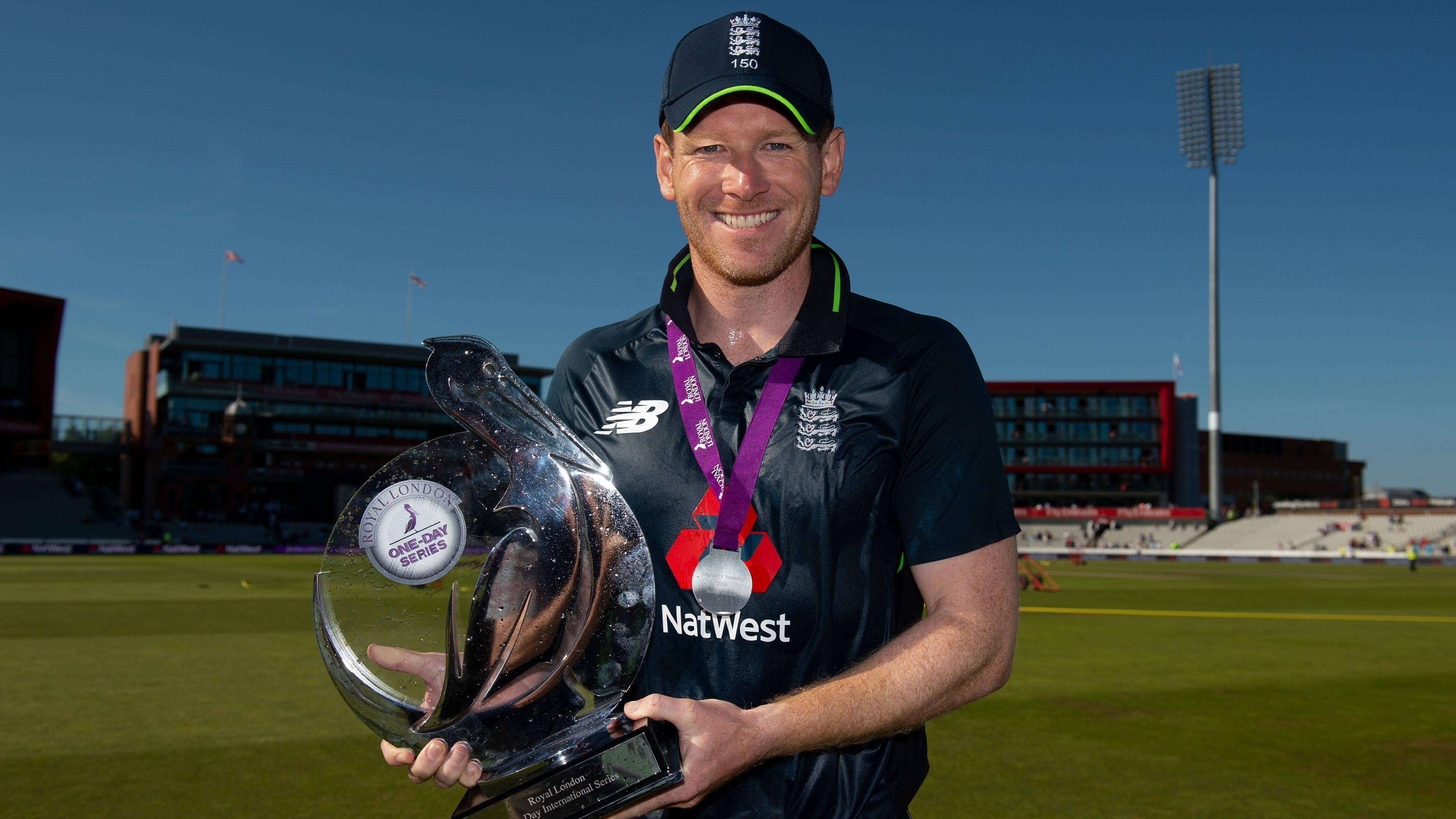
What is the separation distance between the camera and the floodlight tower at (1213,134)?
58188mm

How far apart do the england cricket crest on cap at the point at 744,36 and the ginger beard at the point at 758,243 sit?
0.25 m

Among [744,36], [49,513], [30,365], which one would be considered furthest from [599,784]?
[30,365]

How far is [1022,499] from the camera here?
81.9m

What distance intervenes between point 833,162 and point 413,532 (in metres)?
1.02

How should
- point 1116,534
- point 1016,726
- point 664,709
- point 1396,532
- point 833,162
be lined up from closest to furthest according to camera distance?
point 664,709 → point 833,162 → point 1016,726 → point 1396,532 → point 1116,534

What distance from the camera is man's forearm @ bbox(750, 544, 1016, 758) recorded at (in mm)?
1389

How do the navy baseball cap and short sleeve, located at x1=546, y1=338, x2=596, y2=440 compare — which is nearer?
the navy baseball cap

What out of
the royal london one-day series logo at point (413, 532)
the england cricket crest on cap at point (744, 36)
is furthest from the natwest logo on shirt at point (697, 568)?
the england cricket crest on cap at point (744, 36)

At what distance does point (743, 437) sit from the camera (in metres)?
1.75

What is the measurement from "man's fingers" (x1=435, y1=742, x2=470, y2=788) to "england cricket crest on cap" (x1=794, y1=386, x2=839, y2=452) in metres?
0.71

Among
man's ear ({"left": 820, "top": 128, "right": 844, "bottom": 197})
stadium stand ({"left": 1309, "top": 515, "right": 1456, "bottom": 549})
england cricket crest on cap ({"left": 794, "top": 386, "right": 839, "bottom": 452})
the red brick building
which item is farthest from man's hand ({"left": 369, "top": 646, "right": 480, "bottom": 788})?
stadium stand ({"left": 1309, "top": 515, "right": 1456, "bottom": 549})

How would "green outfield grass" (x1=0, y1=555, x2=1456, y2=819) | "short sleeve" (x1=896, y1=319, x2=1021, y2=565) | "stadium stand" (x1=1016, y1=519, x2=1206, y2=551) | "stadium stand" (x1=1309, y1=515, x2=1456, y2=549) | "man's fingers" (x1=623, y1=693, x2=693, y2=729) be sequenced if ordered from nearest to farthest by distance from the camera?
"man's fingers" (x1=623, y1=693, x2=693, y2=729)
"short sleeve" (x1=896, y1=319, x2=1021, y2=565)
"green outfield grass" (x1=0, y1=555, x2=1456, y2=819)
"stadium stand" (x1=1309, y1=515, x2=1456, y2=549)
"stadium stand" (x1=1016, y1=519, x2=1206, y2=551)

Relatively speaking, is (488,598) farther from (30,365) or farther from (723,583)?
(30,365)

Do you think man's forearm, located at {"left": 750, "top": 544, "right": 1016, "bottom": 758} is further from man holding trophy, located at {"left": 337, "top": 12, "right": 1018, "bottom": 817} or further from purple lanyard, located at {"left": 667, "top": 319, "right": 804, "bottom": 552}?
purple lanyard, located at {"left": 667, "top": 319, "right": 804, "bottom": 552}
